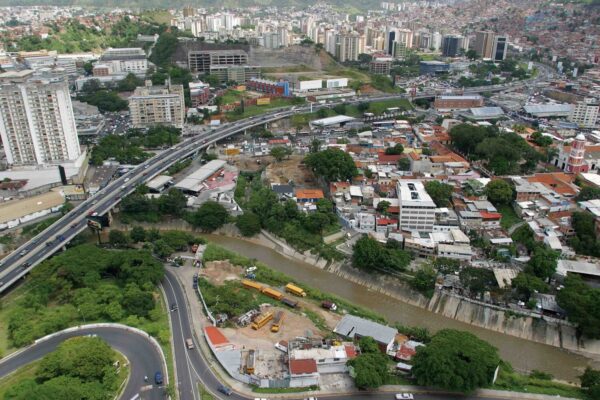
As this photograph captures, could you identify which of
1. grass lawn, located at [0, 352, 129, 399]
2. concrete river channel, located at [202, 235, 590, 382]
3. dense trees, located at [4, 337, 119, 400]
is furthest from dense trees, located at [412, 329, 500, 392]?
dense trees, located at [4, 337, 119, 400]

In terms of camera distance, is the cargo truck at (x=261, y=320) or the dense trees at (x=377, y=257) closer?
the cargo truck at (x=261, y=320)

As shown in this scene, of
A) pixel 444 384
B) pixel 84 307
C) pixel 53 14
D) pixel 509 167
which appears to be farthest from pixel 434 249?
pixel 53 14

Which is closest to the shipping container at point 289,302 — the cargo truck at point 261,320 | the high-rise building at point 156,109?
the cargo truck at point 261,320

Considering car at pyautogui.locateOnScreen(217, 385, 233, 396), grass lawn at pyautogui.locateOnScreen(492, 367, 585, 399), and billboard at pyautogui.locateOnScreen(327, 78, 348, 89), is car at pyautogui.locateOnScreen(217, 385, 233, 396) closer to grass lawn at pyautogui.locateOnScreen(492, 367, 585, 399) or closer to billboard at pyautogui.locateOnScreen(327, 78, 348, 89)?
grass lawn at pyautogui.locateOnScreen(492, 367, 585, 399)

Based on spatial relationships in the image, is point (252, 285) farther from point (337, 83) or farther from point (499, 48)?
point (499, 48)

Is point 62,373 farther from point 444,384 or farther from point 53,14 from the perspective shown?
point 53,14

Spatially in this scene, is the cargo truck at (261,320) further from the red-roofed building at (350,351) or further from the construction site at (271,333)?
the red-roofed building at (350,351)
